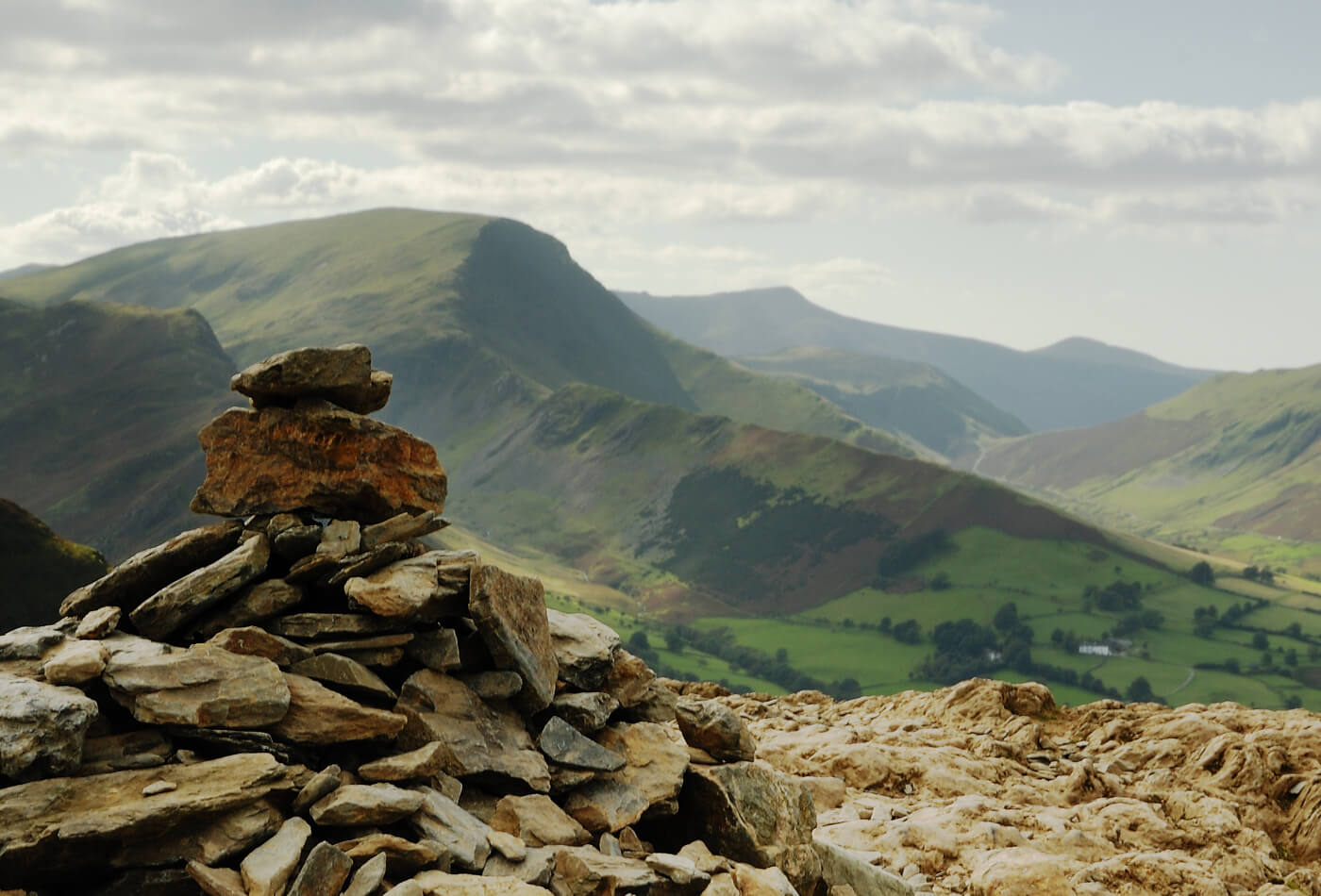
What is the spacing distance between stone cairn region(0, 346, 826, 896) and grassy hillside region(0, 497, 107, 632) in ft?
142

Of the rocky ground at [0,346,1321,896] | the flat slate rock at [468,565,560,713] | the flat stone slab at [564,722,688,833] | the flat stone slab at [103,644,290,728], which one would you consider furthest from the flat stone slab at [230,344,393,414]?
the flat stone slab at [564,722,688,833]

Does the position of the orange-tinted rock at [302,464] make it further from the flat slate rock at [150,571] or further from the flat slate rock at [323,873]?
the flat slate rock at [323,873]

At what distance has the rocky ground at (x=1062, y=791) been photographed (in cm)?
2772

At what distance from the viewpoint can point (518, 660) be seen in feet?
79.3

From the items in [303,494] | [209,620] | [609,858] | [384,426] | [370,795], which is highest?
[384,426]

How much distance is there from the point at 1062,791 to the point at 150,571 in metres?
27.0

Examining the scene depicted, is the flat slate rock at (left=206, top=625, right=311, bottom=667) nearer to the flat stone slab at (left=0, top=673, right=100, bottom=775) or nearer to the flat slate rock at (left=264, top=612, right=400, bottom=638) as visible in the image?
the flat slate rock at (left=264, top=612, right=400, bottom=638)

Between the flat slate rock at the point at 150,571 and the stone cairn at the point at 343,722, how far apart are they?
5 cm

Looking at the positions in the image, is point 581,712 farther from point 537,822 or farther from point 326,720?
point 326,720

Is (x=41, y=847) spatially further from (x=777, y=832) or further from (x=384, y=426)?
(x=777, y=832)

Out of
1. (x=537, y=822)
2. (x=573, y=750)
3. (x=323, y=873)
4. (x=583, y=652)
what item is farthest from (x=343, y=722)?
(x=583, y=652)

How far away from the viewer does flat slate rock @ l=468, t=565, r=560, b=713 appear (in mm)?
23703

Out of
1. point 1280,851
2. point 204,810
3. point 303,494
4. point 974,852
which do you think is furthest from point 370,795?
A: point 1280,851

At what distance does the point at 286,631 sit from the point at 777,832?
37.9ft
